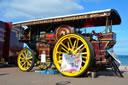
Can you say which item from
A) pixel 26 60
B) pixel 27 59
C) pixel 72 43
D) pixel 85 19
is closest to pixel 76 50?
pixel 72 43

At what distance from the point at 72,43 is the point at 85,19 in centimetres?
170

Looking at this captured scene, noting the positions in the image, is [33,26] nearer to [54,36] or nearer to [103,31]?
Result: [54,36]

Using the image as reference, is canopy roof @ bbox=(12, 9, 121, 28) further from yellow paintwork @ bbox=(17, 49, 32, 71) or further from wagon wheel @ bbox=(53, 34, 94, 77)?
yellow paintwork @ bbox=(17, 49, 32, 71)

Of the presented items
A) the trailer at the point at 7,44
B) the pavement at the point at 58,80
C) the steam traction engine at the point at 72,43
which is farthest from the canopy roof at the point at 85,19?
the trailer at the point at 7,44

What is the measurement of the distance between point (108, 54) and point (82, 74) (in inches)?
73.0

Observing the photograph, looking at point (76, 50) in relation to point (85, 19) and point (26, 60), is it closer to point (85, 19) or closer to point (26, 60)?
point (85, 19)

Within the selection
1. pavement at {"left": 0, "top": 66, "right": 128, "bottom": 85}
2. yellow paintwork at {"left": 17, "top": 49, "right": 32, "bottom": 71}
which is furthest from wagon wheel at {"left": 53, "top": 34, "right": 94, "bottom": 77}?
yellow paintwork at {"left": 17, "top": 49, "right": 32, "bottom": 71}

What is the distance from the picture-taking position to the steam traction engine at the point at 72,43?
8.30m

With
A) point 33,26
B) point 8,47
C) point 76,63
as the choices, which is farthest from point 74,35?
point 8,47

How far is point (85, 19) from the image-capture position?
9219mm

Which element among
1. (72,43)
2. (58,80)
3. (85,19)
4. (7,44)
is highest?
(85,19)

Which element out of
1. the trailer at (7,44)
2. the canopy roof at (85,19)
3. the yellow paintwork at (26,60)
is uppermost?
the canopy roof at (85,19)

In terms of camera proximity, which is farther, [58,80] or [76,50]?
[76,50]

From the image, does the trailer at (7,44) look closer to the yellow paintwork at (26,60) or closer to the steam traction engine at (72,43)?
the steam traction engine at (72,43)
